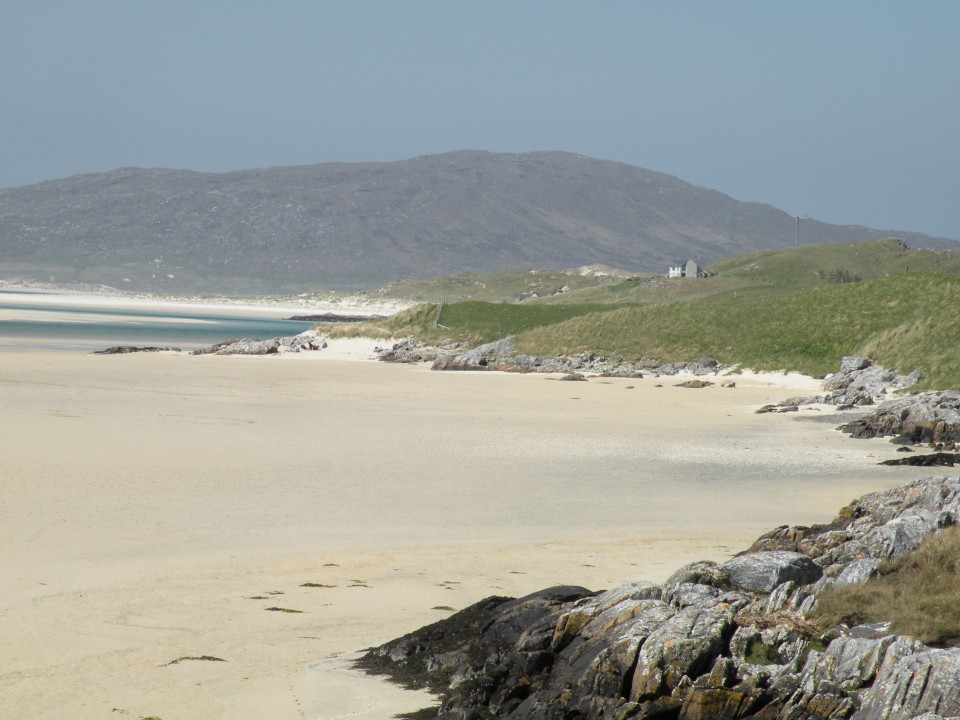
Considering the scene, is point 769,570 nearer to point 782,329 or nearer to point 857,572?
point 857,572

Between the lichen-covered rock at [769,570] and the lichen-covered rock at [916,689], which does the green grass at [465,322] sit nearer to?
the lichen-covered rock at [769,570]

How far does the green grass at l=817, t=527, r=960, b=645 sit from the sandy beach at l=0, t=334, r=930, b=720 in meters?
3.00

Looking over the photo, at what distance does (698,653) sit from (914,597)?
151cm

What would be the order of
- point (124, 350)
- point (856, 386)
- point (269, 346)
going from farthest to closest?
point (269, 346)
point (124, 350)
point (856, 386)

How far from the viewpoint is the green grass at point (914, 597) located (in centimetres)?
708

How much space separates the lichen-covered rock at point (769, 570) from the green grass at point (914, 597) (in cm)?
31

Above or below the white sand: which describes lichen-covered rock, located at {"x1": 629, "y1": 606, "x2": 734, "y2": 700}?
below

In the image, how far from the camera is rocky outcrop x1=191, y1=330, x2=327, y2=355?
5853cm

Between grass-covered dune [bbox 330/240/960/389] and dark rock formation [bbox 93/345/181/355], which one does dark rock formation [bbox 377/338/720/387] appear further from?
dark rock formation [bbox 93/345/181/355]

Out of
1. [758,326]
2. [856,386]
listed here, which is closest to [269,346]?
[758,326]

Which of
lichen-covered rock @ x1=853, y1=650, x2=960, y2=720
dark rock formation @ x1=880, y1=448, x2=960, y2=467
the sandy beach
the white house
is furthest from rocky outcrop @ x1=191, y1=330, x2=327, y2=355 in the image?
lichen-covered rock @ x1=853, y1=650, x2=960, y2=720

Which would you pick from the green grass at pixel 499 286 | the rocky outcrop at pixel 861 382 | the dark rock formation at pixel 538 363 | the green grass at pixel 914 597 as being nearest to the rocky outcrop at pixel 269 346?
the dark rock formation at pixel 538 363

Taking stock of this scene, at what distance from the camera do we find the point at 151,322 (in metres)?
102

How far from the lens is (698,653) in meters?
7.17
